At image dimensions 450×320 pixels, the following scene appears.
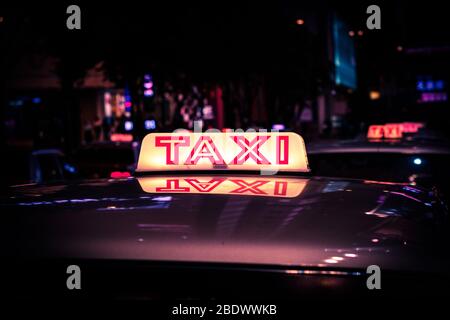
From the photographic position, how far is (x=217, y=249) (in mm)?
2082

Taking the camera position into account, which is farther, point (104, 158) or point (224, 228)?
point (104, 158)

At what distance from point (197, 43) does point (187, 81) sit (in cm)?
196

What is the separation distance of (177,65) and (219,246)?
29788 millimetres

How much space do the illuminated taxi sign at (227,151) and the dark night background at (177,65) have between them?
703 inches

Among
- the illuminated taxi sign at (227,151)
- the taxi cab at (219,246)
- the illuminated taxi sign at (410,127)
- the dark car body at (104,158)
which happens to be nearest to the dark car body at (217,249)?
the taxi cab at (219,246)

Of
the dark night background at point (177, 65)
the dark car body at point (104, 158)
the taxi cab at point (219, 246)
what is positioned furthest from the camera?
the dark night background at point (177, 65)

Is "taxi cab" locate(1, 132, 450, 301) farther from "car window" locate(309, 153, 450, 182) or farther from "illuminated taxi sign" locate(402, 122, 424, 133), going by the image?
"illuminated taxi sign" locate(402, 122, 424, 133)

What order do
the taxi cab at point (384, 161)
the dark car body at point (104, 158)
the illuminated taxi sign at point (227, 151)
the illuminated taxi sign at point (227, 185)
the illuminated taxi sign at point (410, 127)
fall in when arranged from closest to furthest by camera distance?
1. the illuminated taxi sign at point (227, 185)
2. the illuminated taxi sign at point (227, 151)
3. the taxi cab at point (384, 161)
4. the dark car body at point (104, 158)
5. the illuminated taxi sign at point (410, 127)

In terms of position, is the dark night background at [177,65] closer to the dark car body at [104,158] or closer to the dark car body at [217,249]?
the dark car body at [104,158]

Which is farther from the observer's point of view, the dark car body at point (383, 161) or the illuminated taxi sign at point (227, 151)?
the dark car body at point (383, 161)

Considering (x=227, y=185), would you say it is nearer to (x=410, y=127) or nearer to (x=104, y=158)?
(x=104, y=158)

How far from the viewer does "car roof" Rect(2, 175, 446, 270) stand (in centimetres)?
209

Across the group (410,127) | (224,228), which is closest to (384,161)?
(224,228)

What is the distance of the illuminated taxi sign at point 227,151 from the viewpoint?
3332 mm
